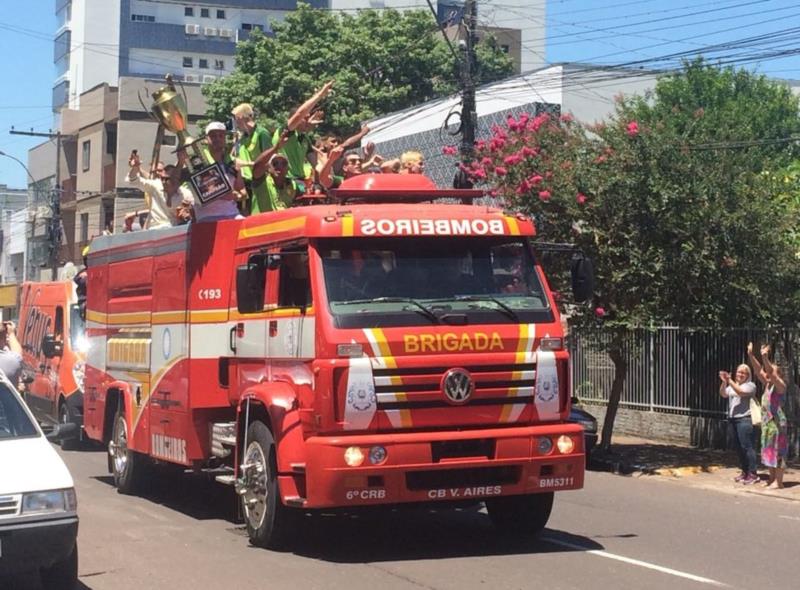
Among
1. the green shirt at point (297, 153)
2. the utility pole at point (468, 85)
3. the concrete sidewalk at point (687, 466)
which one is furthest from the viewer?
the utility pole at point (468, 85)

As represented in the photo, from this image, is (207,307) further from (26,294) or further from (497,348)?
(26,294)

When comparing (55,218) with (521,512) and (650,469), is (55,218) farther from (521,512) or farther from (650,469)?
(521,512)

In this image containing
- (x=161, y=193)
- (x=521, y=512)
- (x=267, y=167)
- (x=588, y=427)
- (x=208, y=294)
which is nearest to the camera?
(x=521, y=512)

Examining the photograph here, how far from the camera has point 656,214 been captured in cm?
1733

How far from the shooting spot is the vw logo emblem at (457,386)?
31.3 ft

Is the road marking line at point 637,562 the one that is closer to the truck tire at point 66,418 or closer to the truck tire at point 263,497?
the truck tire at point 263,497

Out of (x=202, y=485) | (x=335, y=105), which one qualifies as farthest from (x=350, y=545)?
(x=335, y=105)

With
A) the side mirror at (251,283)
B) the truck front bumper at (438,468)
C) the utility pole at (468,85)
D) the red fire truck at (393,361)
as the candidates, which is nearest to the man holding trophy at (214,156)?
the red fire truck at (393,361)

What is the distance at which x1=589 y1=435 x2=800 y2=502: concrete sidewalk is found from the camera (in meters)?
16.3

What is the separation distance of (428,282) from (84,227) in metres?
46.7

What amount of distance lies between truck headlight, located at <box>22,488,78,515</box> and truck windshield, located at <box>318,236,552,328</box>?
2.62 m

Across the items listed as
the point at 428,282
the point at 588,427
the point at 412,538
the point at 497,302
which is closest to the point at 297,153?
the point at 428,282

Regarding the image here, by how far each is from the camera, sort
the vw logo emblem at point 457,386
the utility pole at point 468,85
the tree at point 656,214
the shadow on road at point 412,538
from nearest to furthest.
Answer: the vw logo emblem at point 457,386 < the shadow on road at point 412,538 < the tree at point 656,214 < the utility pole at point 468,85

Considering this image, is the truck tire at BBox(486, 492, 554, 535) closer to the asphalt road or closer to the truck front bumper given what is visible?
the asphalt road
